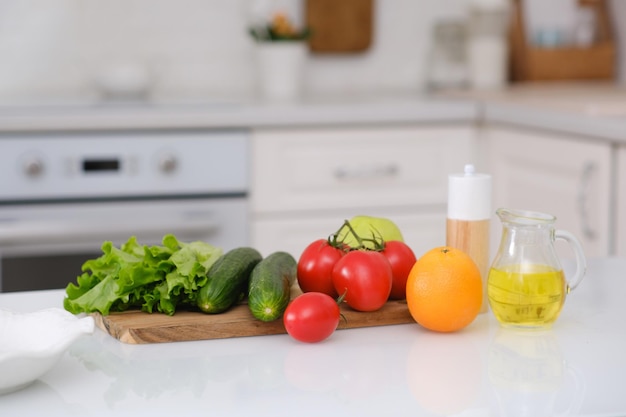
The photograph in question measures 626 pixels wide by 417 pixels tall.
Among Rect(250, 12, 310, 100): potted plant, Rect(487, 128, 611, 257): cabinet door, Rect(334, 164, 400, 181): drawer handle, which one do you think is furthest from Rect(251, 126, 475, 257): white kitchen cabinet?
Rect(250, 12, 310, 100): potted plant

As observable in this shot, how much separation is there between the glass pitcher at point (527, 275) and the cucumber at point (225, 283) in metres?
0.25

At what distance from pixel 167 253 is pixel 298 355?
201 millimetres

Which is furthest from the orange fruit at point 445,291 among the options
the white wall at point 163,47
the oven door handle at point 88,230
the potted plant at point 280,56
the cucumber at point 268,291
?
the white wall at point 163,47

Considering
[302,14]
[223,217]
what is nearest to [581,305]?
[223,217]

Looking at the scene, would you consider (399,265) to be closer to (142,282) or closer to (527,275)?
(527,275)

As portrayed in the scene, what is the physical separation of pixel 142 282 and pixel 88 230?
58.6 inches

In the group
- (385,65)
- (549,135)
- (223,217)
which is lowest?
(223,217)

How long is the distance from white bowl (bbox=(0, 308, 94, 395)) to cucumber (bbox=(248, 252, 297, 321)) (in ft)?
0.56

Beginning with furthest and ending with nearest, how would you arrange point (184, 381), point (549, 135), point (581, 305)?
point (549, 135) → point (581, 305) → point (184, 381)

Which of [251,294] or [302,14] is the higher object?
[302,14]

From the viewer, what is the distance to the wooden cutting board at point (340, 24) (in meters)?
3.06

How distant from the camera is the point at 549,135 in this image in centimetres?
229

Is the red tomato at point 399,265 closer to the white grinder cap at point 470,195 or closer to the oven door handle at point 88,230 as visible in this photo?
the white grinder cap at point 470,195

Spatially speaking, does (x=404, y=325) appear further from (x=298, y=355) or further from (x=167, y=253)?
(x=167, y=253)
